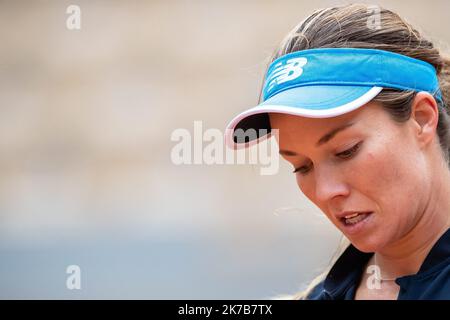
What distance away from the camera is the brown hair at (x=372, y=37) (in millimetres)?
1023

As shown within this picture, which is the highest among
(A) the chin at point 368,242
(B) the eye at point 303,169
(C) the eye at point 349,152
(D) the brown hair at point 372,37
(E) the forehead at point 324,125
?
(D) the brown hair at point 372,37

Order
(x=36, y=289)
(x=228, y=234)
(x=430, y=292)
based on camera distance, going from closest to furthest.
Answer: (x=430, y=292)
(x=36, y=289)
(x=228, y=234)

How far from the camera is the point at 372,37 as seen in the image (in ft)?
3.35

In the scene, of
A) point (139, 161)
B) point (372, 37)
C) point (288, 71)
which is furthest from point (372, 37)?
point (139, 161)

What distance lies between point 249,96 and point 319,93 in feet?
9.85

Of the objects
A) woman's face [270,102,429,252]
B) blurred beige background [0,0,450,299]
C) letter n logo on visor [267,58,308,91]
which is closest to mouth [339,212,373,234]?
woman's face [270,102,429,252]

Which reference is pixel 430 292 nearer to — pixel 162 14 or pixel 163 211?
pixel 163 211

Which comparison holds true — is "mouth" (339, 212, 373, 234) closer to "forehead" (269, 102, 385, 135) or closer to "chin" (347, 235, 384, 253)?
"chin" (347, 235, 384, 253)

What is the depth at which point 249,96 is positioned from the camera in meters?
3.97

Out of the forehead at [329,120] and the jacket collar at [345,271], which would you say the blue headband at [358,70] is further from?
the jacket collar at [345,271]

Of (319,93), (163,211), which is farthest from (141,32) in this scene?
(319,93)

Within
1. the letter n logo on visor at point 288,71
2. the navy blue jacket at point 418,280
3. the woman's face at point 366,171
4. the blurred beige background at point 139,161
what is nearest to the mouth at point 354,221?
the woman's face at point 366,171

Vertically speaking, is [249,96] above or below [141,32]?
below

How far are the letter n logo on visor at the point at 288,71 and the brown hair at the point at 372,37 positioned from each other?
0.03 m
